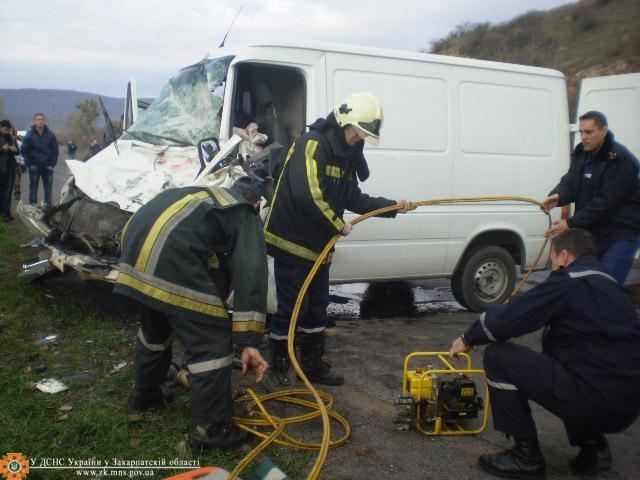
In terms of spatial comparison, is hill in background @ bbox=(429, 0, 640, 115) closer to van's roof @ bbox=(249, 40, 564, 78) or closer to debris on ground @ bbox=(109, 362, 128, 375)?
van's roof @ bbox=(249, 40, 564, 78)

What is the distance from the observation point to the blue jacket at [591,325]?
8.56 feet

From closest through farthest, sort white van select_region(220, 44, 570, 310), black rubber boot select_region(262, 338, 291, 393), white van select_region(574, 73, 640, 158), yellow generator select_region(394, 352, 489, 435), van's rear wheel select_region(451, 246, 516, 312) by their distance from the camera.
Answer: yellow generator select_region(394, 352, 489, 435)
black rubber boot select_region(262, 338, 291, 393)
white van select_region(220, 44, 570, 310)
van's rear wheel select_region(451, 246, 516, 312)
white van select_region(574, 73, 640, 158)

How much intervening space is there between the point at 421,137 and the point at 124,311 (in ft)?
10.3

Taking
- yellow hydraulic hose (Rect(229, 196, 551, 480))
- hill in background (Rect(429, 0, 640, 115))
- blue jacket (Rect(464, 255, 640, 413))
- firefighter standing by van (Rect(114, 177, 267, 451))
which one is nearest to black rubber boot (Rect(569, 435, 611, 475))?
blue jacket (Rect(464, 255, 640, 413))

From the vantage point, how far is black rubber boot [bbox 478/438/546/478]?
282cm

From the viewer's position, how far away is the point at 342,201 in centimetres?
397

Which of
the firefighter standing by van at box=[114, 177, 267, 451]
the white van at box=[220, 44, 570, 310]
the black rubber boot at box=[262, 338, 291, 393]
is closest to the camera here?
the firefighter standing by van at box=[114, 177, 267, 451]

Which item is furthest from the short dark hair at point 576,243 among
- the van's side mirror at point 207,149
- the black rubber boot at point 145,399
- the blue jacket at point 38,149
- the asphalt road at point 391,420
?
the blue jacket at point 38,149

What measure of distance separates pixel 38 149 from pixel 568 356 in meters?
10.1

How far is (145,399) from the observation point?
3.24 metres

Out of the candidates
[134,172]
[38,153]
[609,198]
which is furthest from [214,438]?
[38,153]

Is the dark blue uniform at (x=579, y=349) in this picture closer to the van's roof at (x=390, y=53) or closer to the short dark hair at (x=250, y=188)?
the short dark hair at (x=250, y=188)

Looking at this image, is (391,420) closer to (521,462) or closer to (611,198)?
(521,462)

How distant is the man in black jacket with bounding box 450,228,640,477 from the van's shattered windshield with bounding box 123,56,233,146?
2992 mm
